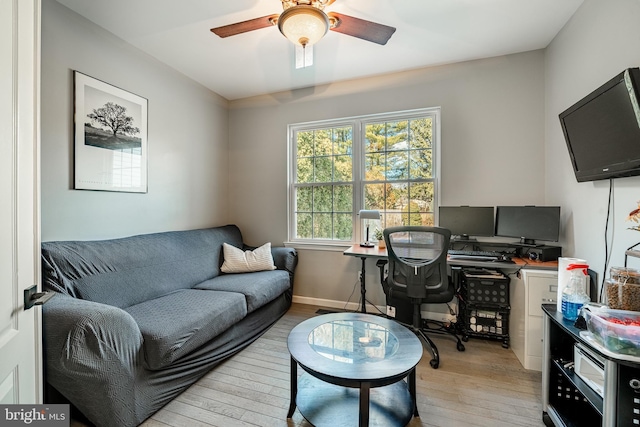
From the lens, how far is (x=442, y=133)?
2900mm

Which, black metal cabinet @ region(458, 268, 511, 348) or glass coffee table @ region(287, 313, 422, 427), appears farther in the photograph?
black metal cabinet @ region(458, 268, 511, 348)

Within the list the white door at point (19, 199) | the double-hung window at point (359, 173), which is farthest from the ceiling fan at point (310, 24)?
the double-hung window at point (359, 173)

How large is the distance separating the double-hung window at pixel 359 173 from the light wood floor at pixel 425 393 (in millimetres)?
1405

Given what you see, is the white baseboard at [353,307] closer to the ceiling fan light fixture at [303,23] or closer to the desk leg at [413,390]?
the desk leg at [413,390]

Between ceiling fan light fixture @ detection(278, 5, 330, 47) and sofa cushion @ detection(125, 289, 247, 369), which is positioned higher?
ceiling fan light fixture @ detection(278, 5, 330, 47)

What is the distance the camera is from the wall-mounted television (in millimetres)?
1383

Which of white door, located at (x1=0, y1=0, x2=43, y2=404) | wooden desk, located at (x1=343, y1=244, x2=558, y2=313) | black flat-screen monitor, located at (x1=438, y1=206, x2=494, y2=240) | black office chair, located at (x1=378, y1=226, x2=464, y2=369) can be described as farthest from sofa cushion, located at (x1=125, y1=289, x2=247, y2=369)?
black flat-screen monitor, located at (x1=438, y1=206, x2=494, y2=240)

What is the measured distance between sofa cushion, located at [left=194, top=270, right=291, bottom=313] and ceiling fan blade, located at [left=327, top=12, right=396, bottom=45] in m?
2.16

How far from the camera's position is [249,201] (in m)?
3.78

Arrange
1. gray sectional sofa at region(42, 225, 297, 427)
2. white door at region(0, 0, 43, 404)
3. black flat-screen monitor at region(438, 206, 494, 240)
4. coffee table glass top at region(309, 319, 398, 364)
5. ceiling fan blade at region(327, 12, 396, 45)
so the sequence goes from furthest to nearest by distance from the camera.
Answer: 1. black flat-screen monitor at region(438, 206, 494, 240)
2. ceiling fan blade at region(327, 12, 396, 45)
3. coffee table glass top at region(309, 319, 398, 364)
4. gray sectional sofa at region(42, 225, 297, 427)
5. white door at region(0, 0, 43, 404)

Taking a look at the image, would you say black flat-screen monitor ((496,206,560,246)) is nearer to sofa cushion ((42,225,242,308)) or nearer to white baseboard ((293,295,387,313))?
white baseboard ((293,295,387,313))

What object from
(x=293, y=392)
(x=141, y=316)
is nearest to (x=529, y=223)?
(x=293, y=392)

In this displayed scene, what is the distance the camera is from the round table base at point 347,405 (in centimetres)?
150

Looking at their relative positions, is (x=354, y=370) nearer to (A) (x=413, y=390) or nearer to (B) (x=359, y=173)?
(A) (x=413, y=390)
